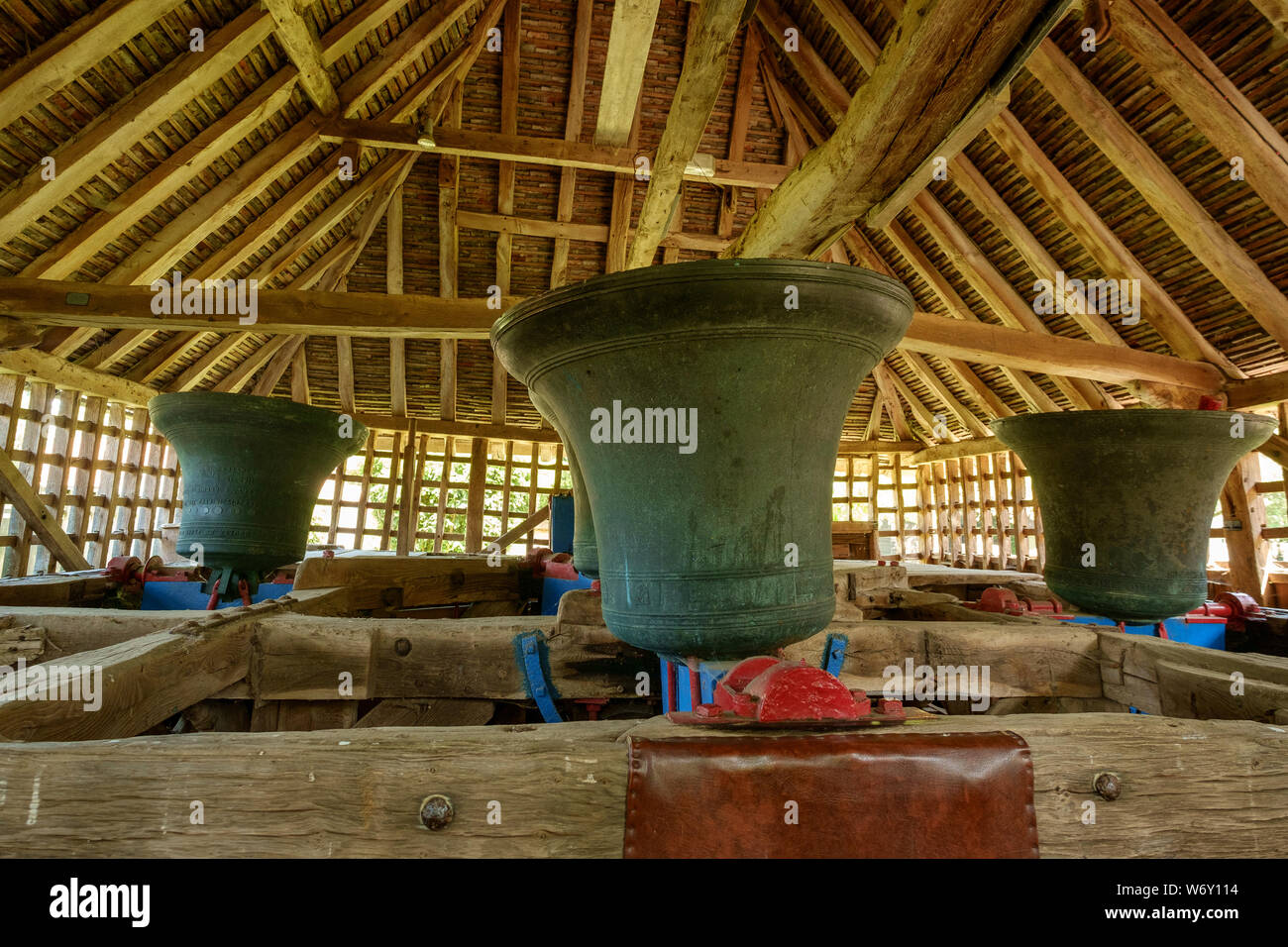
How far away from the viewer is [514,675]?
A: 70.4 inches

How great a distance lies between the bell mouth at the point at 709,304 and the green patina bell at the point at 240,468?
4.73ft

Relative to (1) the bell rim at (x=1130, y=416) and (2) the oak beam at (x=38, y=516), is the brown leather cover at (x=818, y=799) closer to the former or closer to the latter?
(1) the bell rim at (x=1130, y=416)

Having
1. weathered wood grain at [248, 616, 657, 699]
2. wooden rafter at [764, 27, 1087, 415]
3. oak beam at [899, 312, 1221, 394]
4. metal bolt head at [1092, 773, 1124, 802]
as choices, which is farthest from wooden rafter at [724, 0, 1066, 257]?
wooden rafter at [764, 27, 1087, 415]

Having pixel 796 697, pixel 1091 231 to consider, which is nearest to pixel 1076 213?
pixel 1091 231

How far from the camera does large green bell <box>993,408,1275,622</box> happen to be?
5.80ft

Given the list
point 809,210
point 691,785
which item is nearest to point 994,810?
point 691,785

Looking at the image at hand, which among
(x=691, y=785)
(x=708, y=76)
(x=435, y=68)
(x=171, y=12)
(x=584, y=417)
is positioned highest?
(x=435, y=68)

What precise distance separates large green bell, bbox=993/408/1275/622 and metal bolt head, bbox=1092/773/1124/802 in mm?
1203

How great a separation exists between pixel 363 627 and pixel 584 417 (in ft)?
3.21

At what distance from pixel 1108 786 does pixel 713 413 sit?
75 centimetres

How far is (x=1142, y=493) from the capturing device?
5.95 feet

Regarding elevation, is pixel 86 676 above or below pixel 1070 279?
below

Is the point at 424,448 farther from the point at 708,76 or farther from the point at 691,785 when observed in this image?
the point at 691,785

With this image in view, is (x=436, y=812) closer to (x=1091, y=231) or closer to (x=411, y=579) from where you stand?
(x=411, y=579)
